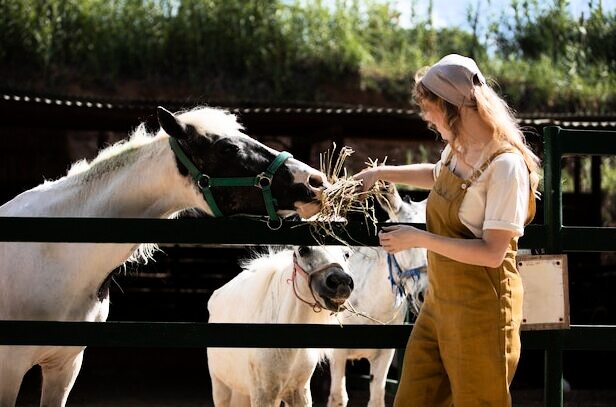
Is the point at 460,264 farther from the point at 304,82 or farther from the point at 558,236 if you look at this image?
the point at 304,82

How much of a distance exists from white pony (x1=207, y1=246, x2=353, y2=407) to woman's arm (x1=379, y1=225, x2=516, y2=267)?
5.58 feet

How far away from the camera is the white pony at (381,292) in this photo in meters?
6.27

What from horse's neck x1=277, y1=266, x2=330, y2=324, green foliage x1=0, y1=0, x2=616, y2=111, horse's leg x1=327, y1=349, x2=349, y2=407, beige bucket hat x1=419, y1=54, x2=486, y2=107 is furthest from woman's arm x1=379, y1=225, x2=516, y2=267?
green foliage x1=0, y1=0, x2=616, y2=111

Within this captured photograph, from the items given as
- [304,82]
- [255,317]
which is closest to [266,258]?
[255,317]

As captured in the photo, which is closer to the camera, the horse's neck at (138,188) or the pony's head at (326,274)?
the horse's neck at (138,188)

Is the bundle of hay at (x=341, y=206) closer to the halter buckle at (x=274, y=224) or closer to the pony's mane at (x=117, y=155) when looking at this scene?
the halter buckle at (x=274, y=224)

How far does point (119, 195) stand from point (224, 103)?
571 centimetres

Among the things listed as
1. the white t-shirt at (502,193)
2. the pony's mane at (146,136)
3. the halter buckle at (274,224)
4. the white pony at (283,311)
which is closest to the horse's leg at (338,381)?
the white pony at (283,311)

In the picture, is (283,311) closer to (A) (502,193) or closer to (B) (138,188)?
(B) (138,188)

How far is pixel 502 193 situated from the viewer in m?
2.67

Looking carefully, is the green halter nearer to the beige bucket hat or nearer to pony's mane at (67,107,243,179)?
pony's mane at (67,107,243,179)

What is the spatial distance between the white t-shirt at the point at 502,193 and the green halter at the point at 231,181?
1024 mm

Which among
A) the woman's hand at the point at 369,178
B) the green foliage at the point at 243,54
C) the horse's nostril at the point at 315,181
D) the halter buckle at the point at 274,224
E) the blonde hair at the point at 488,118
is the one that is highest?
the green foliage at the point at 243,54

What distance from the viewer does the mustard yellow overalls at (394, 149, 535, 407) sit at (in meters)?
2.74
